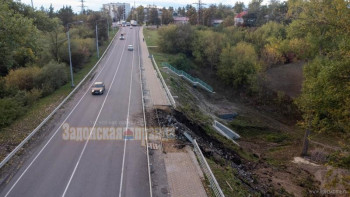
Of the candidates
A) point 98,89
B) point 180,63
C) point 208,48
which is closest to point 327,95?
point 98,89

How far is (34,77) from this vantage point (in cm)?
3111

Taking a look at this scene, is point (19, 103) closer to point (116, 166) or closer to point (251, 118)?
point (116, 166)

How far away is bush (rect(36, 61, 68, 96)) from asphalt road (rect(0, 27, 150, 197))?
16.8ft


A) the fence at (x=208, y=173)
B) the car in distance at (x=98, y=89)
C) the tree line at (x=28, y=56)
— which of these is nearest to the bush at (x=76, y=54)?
the tree line at (x=28, y=56)

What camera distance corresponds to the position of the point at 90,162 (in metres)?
17.5

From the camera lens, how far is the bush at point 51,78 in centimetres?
3093

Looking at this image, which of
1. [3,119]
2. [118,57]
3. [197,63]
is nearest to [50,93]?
[3,119]

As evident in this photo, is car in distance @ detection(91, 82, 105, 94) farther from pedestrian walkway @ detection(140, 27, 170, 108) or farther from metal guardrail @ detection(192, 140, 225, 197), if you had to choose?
metal guardrail @ detection(192, 140, 225, 197)

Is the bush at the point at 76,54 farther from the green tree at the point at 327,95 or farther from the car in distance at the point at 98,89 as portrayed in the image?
the green tree at the point at 327,95

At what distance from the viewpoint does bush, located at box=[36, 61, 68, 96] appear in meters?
30.9

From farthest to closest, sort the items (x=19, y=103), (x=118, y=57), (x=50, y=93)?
(x=118, y=57), (x=50, y=93), (x=19, y=103)

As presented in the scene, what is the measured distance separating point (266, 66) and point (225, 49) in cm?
733

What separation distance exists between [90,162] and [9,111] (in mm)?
10494

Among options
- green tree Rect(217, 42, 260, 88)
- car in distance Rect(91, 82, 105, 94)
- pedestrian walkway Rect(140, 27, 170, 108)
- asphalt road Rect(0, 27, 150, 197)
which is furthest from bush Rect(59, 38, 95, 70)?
green tree Rect(217, 42, 260, 88)
